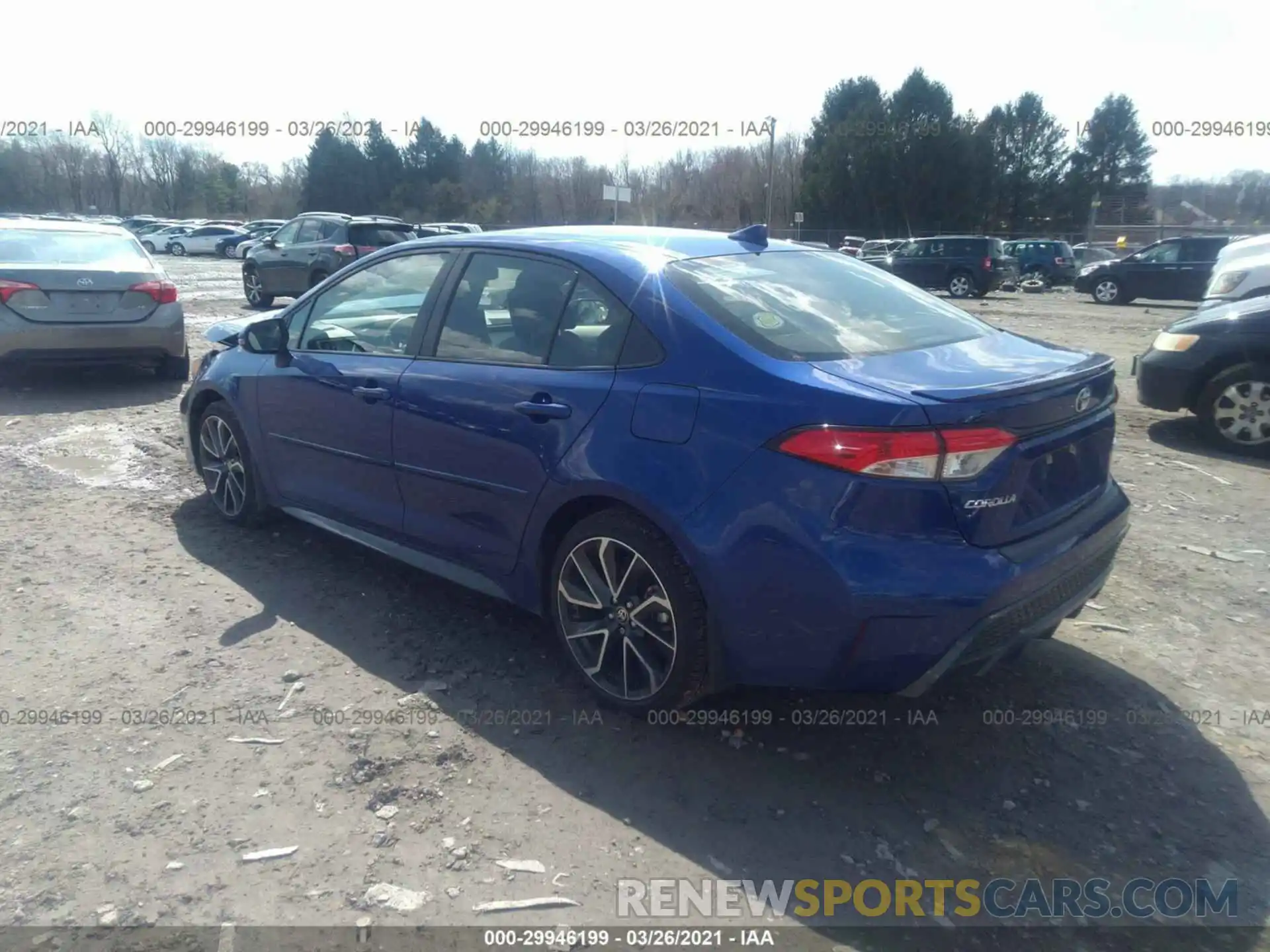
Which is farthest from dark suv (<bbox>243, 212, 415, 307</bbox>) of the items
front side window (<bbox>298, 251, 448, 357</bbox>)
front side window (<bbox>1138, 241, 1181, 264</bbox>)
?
front side window (<bbox>1138, 241, 1181, 264</bbox>)

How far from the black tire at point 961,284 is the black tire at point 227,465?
24.8m

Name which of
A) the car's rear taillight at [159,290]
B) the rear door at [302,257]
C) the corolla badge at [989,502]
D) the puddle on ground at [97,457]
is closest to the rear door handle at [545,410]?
the corolla badge at [989,502]

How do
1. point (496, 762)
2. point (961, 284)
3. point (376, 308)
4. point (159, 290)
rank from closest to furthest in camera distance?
1. point (496, 762)
2. point (376, 308)
3. point (159, 290)
4. point (961, 284)

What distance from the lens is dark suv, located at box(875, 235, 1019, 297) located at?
26.5 meters

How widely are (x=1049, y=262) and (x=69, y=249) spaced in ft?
101

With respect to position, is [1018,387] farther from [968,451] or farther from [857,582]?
[857,582]

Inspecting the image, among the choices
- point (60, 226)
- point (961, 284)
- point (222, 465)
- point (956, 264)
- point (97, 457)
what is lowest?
point (97, 457)

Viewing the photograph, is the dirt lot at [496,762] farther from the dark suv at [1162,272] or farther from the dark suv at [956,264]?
the dark suv at [956,264]

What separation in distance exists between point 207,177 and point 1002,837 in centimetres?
8296

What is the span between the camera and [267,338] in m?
4.77

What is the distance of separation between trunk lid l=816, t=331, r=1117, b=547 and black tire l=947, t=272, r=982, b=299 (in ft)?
82.2

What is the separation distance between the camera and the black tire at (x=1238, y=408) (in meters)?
7.10

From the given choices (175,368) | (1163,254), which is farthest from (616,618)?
(1163,254)

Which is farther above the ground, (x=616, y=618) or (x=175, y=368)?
(x=175, y=368)
